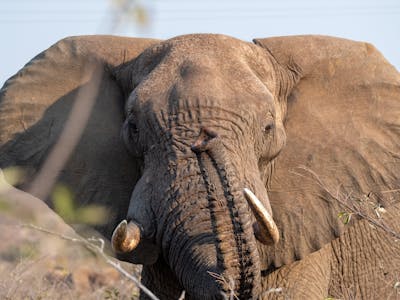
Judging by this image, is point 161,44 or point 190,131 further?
point 161,44

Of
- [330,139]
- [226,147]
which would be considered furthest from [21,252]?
[226,147]

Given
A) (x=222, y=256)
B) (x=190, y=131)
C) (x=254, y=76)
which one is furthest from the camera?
(x=254, y=76)

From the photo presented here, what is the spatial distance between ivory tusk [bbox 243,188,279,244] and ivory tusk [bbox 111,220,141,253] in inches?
19.8

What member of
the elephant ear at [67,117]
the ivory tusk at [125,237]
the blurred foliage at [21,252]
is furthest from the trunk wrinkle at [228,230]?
the blurred foliage at [21,252]

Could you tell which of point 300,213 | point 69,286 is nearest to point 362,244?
point 300,213

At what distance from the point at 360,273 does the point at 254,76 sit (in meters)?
1.35

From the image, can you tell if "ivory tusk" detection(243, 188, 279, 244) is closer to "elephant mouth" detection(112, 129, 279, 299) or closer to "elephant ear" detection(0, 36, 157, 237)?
"elephant mouth" detection(112, 129, 279, 299)

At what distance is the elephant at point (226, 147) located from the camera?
4434 millimetres

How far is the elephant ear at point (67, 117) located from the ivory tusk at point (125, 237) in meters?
0.77

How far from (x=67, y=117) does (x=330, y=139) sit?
125cm

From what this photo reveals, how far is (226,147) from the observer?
4523 millimetres

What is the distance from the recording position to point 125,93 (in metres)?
5.38

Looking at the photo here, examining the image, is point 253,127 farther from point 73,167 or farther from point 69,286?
point 69,286

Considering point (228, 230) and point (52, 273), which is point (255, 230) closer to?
point (228, 230)
